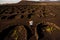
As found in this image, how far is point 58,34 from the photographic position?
1.64ft

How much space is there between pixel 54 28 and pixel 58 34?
0.05m

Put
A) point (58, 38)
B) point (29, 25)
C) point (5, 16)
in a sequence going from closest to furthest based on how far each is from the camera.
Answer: point (58, 38)
point (29, 25)
point (5, 16)

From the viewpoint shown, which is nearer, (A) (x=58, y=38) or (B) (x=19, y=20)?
(A) (x=58, y=38)

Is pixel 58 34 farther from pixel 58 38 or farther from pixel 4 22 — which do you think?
pixel 4 22

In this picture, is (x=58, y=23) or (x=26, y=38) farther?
(x=58, y=23)

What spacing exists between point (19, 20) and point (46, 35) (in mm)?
201

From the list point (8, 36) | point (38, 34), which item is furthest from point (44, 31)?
point (8, 36)

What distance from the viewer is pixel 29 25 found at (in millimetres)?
578

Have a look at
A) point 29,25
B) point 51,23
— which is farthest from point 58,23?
point 29,25

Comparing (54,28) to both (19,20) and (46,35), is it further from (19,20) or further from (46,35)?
(19,20)

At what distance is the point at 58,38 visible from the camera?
472mm

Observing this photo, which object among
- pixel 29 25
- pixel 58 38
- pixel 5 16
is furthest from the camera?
pixel 5 16

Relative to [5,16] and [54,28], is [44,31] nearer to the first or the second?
[54,28]

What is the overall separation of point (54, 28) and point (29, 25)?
4.5 inches
